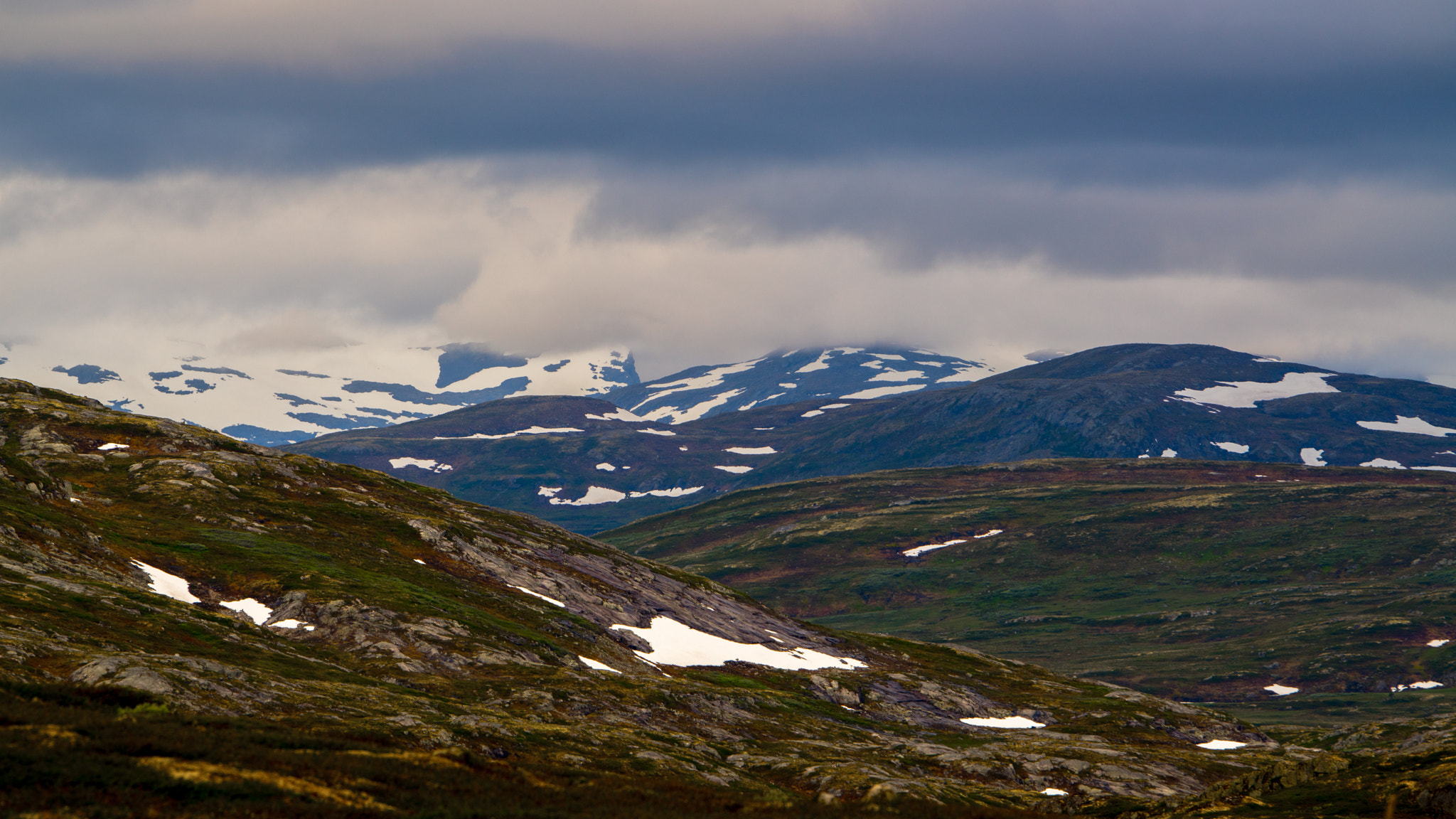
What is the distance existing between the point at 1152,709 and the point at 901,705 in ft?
121

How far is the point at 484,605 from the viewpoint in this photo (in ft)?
327

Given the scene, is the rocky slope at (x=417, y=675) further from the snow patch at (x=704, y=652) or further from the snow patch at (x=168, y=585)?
the snow patch at (x=704, y=652)

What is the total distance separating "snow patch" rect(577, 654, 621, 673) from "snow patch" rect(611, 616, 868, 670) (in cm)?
1032

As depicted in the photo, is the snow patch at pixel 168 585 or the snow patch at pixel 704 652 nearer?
the snow patch at pixel 168 585

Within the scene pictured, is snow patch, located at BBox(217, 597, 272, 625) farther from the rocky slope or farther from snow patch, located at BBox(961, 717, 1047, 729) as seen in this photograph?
snow patch, located at BBox(961, 717, 1047, 729)

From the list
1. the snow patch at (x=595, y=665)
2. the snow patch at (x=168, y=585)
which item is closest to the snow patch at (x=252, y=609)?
the snow patch at (x=168, y=585)

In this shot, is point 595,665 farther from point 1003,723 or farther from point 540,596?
point 1003,723

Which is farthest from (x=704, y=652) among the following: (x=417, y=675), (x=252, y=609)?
(x=252, y=609)

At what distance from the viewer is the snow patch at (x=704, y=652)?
10700 centimetres

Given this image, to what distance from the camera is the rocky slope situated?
1350 inches

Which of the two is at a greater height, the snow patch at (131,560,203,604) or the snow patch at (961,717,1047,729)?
the snow patch at (131,560,203,604)

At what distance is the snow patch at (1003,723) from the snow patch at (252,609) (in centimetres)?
7143

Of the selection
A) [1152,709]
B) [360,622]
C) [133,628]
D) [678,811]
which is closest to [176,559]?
[360,622]

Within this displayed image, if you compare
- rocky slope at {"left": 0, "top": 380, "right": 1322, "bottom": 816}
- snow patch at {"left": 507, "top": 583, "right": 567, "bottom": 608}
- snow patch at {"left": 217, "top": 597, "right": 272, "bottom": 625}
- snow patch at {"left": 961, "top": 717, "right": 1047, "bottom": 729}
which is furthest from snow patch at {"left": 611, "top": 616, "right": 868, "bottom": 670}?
snow patch at {"left": 217, "top": 597, "right": 272, "bottom": 625}
